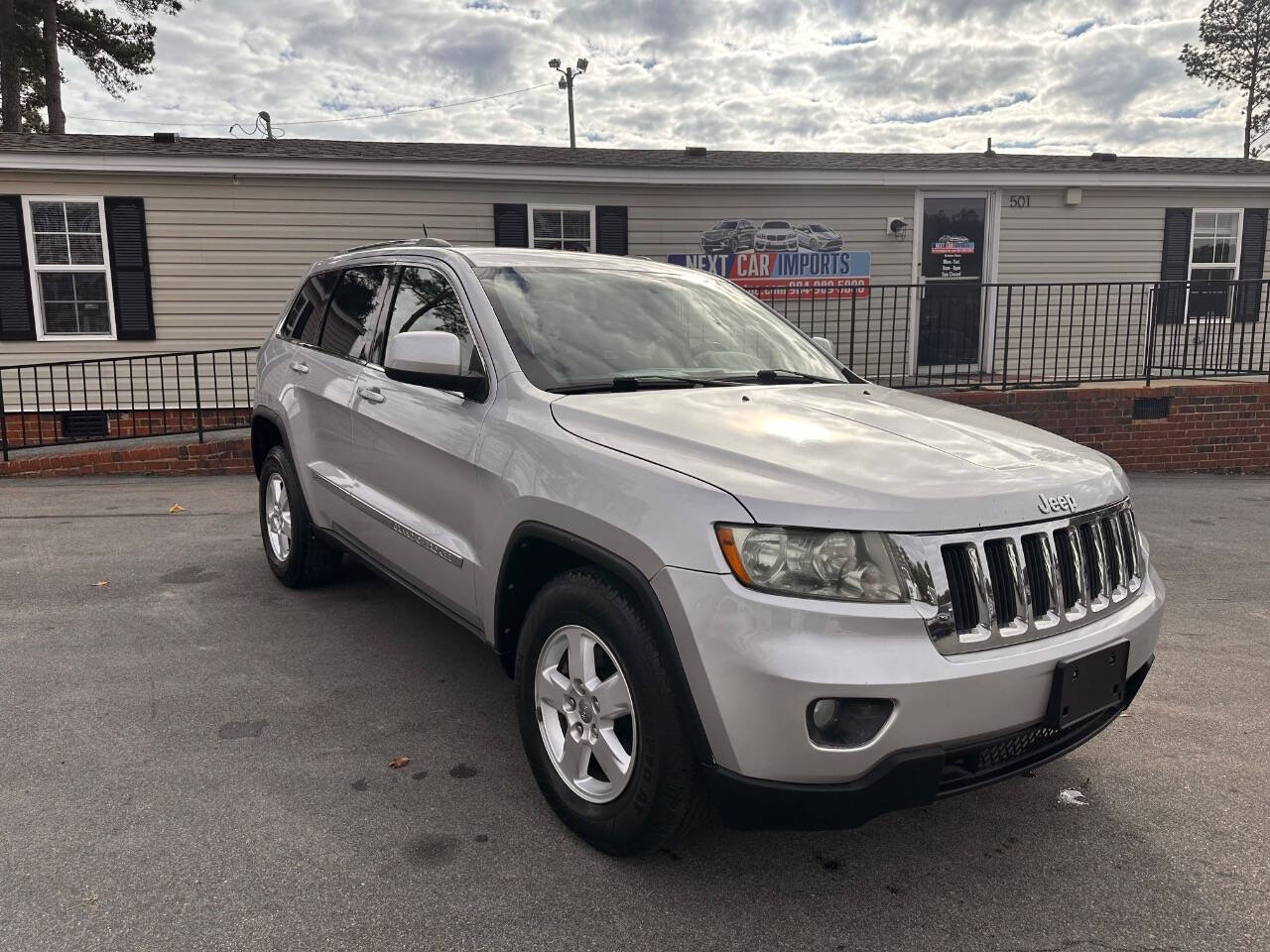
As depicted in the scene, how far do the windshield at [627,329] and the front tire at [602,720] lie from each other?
2.69 ft

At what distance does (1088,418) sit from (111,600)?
881 centimetres

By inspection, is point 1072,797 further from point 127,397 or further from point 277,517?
point 127,397

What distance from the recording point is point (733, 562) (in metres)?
2.14

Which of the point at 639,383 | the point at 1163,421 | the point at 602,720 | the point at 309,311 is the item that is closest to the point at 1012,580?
the point at 602,720

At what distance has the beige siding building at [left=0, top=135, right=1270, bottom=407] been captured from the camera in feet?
35.3

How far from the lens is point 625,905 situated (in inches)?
→ 95.0

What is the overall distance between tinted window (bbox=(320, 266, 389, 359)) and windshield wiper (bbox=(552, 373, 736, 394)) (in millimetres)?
1522

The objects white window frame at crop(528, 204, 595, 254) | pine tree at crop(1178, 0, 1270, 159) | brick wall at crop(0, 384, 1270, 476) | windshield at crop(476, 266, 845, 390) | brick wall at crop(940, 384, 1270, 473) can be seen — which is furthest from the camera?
pine tree at crop(1178, 0, 1270, 159)

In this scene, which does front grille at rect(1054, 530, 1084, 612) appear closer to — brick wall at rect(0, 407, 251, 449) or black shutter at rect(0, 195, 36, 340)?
brick wall at rect(0, 407, 251, 449)

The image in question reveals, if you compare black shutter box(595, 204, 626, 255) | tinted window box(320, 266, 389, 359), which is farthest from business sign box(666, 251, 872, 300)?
tinted window box(320, 266, 389, 359)

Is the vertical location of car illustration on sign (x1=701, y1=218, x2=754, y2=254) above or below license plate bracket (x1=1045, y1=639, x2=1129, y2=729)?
above

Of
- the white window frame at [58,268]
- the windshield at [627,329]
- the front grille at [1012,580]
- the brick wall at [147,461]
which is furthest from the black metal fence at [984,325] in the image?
the front grille at [1012,580]

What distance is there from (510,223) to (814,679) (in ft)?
33.7

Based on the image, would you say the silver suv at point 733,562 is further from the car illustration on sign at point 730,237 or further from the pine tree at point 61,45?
the pine tree at point 61,45
